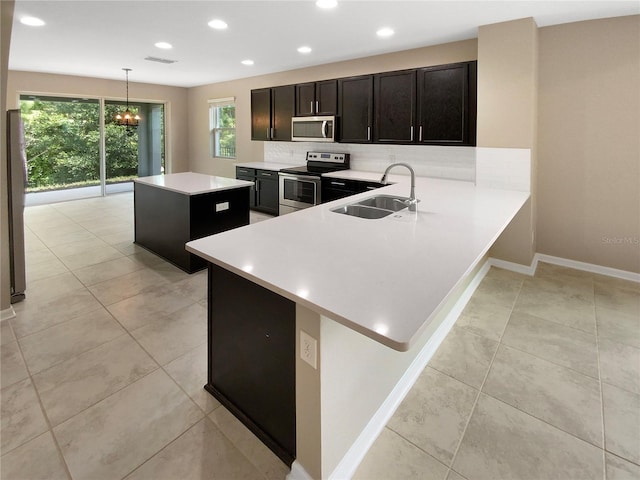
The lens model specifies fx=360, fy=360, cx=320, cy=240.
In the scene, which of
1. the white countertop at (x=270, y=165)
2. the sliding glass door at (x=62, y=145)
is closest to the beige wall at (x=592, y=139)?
the white countertop at (x=270, y=165)

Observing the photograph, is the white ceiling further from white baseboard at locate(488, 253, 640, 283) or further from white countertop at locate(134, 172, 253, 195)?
white baseboard at locate(488, 253, 640, 283)

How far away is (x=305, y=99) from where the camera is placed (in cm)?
543

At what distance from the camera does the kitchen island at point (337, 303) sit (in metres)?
1.15

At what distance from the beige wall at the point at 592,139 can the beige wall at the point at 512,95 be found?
225mm

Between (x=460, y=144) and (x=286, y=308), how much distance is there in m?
3.26

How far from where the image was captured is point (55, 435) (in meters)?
1.72

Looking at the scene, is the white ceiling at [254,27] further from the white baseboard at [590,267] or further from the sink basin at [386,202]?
the white baseboard at [590,267]

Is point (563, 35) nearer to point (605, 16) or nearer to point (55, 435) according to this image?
point (605, 16)

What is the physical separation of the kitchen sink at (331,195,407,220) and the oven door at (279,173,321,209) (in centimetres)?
218

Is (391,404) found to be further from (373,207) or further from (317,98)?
(317,98)

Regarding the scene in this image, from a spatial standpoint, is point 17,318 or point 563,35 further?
point 563,35

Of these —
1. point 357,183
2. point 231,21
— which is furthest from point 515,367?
point 231,21

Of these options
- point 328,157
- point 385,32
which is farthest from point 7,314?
point 385,32

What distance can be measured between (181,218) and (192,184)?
471mm
